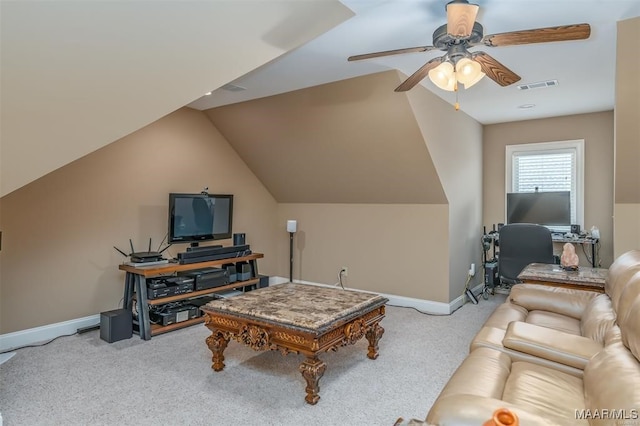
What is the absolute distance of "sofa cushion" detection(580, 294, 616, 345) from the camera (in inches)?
83.7

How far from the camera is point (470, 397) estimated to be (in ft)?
4.35

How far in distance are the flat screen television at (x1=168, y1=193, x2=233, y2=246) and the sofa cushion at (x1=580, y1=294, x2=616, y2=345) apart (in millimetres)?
3658

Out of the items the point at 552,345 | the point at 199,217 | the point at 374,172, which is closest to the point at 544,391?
the point at 552,345

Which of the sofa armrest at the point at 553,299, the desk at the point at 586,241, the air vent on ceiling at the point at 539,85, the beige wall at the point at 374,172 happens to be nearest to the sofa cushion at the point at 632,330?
the sofa armrest at the point at 553,299

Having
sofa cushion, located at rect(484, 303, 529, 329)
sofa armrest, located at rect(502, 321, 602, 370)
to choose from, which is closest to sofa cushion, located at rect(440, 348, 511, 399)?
sofa armrest, located at rect(502, 321, 602, 370)

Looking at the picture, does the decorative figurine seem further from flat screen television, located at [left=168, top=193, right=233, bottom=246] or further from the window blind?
flat screen television, located at [left=168, top=193, right=233, bottom=246]

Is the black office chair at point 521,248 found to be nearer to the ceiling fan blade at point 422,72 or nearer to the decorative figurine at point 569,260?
the decorative figurine at point 569,260

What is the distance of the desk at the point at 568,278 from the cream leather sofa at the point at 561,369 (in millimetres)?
380

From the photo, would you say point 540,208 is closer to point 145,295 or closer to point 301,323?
point 301,323

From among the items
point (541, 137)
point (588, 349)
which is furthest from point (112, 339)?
point (541, 137)

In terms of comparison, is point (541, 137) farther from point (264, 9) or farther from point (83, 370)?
point (83, 370)

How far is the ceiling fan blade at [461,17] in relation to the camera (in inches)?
70.1

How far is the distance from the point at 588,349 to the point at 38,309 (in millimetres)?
4213

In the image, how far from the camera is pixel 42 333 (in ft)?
11.3
